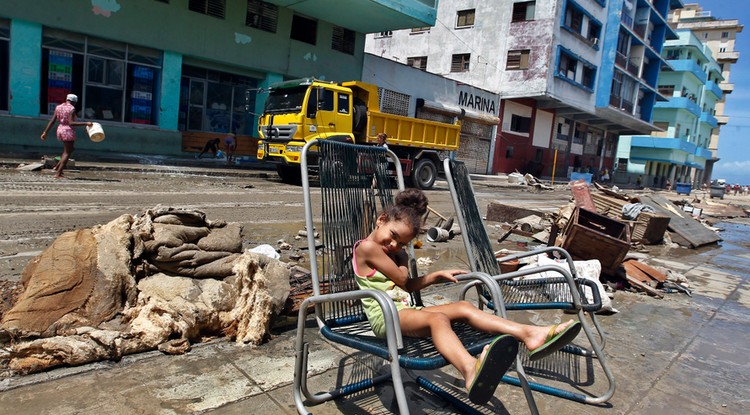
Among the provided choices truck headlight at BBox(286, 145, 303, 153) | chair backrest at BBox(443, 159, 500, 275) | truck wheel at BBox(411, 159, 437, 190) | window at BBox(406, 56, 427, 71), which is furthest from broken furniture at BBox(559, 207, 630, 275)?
window at BBox(406, 56, 427, 71)

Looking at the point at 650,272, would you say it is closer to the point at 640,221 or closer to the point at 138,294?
the point at 640,221

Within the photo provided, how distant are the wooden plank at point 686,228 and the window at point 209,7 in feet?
46.5

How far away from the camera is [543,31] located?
28.5 meters

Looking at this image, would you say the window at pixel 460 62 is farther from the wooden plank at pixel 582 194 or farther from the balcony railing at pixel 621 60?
the wooden plank at pixel 582 194

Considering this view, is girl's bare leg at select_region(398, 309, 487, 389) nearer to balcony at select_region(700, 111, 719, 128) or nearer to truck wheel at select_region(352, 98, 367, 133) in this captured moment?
truck wheel at select_region(352, 98, 367, 133)

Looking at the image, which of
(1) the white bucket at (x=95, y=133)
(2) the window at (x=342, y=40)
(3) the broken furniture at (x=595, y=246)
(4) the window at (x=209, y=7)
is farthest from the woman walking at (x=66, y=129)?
(2) the window at (x=342, y=40)

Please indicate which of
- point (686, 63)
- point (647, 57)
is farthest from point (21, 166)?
point (686, 63)

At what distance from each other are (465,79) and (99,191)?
27.0 meters

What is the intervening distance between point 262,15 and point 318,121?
25.1 feet

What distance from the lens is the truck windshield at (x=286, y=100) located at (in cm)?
1258

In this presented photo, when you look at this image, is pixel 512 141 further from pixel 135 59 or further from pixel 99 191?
pixel 99 191

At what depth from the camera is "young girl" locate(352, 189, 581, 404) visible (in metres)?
1.88

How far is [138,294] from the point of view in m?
3.02

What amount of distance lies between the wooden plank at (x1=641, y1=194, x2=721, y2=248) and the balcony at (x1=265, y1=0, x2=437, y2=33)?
39.2ft
